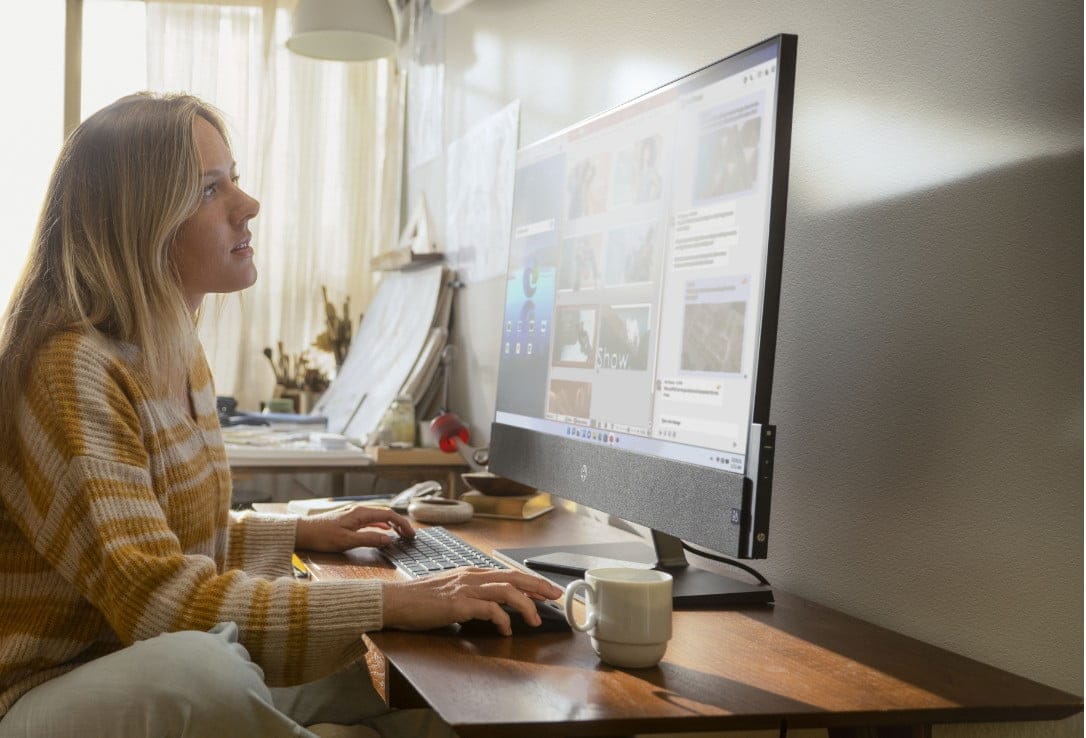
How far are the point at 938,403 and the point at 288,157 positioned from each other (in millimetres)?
3058

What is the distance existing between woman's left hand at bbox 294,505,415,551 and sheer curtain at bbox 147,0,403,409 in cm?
234

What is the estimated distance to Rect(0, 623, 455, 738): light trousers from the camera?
2.72 ft

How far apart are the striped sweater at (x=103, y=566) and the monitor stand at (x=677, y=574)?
0.33 m

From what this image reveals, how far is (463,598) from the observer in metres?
0.97

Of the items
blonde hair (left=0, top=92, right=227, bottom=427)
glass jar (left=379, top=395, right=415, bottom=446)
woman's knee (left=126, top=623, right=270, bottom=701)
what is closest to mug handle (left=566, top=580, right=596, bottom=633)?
woman's knee (left=126, top=623, right=270, bottom=701)

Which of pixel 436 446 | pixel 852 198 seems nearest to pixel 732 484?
pixel 852 198

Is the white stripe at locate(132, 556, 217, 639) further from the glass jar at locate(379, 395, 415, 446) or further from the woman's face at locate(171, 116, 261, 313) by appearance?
the glass jar at locate(379, 395, 415, 446)

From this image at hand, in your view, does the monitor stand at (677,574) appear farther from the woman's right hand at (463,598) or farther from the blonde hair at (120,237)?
the blonde hair at (120,237)

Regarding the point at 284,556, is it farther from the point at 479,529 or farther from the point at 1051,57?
the point at 1051,57

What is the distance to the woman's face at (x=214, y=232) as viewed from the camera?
4.15 ft

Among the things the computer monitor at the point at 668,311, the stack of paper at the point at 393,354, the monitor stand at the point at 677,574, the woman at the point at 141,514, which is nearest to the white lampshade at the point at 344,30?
the stack of paper at the point at 393,354

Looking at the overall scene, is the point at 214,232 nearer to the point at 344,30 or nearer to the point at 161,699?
the point at 161,699

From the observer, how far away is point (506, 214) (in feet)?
7.93

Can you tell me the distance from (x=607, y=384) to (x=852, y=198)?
0.35 meters
